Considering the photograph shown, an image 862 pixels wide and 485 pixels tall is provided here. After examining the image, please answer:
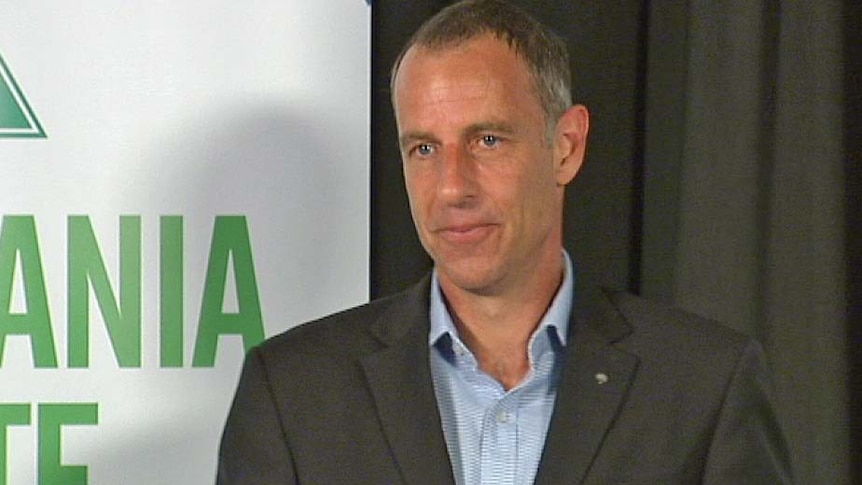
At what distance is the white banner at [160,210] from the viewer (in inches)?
82.0

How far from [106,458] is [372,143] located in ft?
1.98

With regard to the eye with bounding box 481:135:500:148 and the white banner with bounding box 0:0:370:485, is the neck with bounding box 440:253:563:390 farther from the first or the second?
the white banner with bounding box 0:0:370:485

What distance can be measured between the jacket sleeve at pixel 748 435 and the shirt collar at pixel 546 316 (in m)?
0.19

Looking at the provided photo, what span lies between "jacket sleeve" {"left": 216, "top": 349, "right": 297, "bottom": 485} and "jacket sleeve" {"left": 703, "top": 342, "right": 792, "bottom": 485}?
443mm

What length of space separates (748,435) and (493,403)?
10.5 inches

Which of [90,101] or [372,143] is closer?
[90,101]

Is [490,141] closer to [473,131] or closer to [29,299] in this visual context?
[473,131]

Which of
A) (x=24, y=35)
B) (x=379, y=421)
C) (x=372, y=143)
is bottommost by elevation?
(x=379, y=421)

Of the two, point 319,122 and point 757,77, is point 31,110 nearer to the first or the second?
point 319,122

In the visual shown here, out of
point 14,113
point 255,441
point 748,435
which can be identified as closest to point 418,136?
point 255,441

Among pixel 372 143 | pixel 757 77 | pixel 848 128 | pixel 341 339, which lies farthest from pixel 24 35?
Result: pixel 848 128

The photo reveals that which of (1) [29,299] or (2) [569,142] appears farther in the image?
(1) [29,299]

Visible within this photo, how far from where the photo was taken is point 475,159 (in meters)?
1.59

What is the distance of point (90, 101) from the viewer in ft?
6.84
